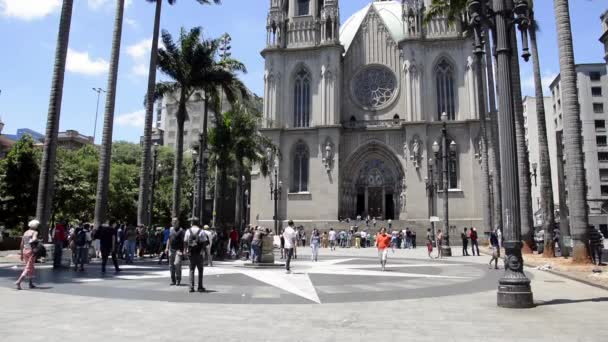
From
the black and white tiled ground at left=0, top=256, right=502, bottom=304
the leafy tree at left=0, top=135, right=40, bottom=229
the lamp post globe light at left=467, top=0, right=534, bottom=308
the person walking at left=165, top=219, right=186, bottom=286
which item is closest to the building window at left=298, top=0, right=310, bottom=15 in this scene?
the leafy tree at left=0, top=135, right=40, bottom=229

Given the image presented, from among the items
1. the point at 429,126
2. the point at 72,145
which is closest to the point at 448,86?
the point at 429,126

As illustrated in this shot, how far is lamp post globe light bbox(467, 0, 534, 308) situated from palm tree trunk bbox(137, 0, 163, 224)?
16.6m

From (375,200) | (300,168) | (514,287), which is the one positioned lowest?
(514,287)

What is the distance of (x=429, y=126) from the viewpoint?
43.0 meters

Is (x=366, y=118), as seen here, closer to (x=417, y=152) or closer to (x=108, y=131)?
(x=417, y=152)

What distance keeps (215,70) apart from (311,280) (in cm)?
1628

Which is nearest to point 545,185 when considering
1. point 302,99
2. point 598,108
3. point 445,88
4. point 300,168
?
point 445,88

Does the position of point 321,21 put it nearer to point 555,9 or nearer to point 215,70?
point 215,70

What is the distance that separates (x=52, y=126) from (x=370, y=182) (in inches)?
1291

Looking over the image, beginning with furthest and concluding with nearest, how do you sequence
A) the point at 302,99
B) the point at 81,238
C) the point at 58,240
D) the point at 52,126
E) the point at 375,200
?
the point at 302,99 < the point at 375,200 < the point at 52,126 < the point at 58,240 < the point at 81,238

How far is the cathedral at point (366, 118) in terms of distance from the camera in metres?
42.5

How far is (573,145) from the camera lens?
16.4 meters

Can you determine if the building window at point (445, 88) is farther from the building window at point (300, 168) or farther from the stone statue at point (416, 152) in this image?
the building window at point (300, 168)

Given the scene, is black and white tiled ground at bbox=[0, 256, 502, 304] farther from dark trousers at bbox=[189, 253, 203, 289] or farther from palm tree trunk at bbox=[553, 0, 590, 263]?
palm tree trunk at bbox=[553, 0, 590, 263]
